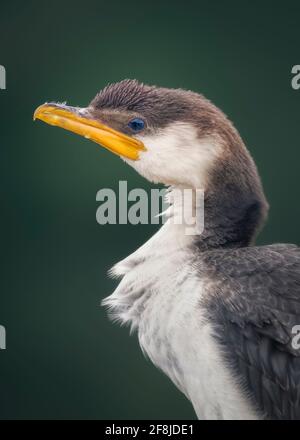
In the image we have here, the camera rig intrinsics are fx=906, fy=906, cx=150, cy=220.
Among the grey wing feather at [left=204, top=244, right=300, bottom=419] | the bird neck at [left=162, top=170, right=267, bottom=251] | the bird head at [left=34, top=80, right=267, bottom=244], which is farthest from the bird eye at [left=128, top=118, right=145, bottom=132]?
the grey wing feather at [left=204, top=244, right=300, bottom=419]

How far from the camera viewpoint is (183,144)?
1.78 m

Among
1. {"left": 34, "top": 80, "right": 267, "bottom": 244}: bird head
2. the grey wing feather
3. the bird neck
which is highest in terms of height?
{"left": 34, "top": 80, "right": 267, "bottom": 244}: bird head

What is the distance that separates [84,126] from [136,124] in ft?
0.38

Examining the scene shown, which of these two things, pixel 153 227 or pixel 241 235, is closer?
pixel 241 235

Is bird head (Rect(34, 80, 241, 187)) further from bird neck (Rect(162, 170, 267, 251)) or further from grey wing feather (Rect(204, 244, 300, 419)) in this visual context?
grey wing feather (Rect(204, 244, 300, 419))

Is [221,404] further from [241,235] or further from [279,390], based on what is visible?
[241,235]

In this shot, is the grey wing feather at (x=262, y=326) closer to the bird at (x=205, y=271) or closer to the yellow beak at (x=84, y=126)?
the bird at (x=205, y=271)

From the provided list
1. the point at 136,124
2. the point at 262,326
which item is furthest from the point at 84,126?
the point at 262,326

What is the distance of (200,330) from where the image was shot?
A: 66.7 inches

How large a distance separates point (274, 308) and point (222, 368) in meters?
0.15

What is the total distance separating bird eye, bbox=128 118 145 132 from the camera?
5.98 ft

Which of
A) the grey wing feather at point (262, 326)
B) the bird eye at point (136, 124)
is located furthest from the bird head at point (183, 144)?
the grey wing feather at point (262, 326)

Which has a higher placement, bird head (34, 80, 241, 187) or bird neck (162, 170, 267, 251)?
bird head (34, 80, 241, 187)
